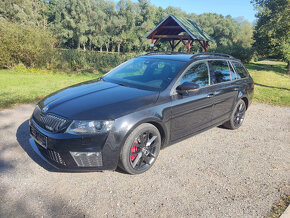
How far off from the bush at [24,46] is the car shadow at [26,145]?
9.34 m

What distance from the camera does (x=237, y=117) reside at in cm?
518

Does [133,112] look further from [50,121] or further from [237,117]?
[237,117]

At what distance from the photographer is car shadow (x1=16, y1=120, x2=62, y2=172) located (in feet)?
10.8

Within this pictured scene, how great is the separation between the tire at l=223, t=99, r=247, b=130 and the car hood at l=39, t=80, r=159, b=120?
2.43 m

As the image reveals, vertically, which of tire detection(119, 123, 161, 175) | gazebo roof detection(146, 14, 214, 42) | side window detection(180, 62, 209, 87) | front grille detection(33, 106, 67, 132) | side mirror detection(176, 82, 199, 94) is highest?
gazebo roof detection(146, 14, 214, 42)

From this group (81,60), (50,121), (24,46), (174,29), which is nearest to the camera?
(50,121)

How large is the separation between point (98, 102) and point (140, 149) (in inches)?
35.1

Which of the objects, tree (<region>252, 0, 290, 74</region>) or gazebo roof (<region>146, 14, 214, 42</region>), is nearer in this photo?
tree (<region>252, 0, 290, 74</region>)

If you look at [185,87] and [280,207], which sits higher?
[185,87]

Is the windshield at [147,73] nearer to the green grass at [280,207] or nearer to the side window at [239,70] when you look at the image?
the side window at [239,70]

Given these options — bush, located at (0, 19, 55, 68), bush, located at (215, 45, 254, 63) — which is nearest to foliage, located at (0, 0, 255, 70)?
bush, located at (215, 45, 254, 63)

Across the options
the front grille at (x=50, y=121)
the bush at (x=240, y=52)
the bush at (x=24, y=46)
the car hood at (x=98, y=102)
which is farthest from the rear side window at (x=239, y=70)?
the bush at (x=240, y=52)

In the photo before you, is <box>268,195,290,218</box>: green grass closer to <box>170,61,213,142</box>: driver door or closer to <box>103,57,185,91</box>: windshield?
<box>170,61,213,142</box>: driver door

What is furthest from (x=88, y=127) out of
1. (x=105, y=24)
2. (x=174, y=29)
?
(x=105, y=24)
